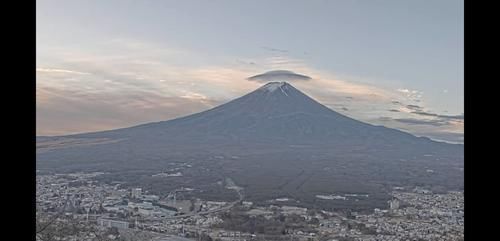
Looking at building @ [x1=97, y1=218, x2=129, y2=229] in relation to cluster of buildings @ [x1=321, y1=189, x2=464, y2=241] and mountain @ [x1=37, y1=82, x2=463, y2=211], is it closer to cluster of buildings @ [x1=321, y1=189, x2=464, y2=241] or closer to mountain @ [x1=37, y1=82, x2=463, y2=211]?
mountain @ [x1=37, y1=82, x2=463, y2=211]

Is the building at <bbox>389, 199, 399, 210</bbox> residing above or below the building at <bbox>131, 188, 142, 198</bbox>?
below

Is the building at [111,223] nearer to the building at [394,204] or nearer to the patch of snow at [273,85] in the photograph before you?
the patch of snow at [273,85]

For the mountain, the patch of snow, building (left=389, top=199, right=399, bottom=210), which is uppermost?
the patch of snow

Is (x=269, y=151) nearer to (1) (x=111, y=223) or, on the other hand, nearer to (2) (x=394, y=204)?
(2) (x=394, y=204)

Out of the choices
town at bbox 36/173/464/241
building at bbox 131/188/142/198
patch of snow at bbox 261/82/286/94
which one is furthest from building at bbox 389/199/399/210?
building at bbox 131/188/142/198

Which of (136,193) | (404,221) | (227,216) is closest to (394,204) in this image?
(404,221)

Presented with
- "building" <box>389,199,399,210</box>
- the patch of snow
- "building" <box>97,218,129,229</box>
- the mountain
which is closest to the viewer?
"building" <box>97,218,129,229</box>
